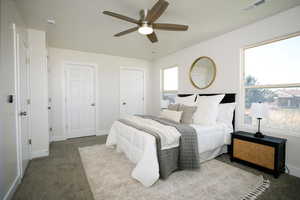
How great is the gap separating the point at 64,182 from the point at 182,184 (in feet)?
5.36

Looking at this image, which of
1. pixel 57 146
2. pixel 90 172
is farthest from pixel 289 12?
pixel 57 146

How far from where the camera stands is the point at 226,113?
292cm

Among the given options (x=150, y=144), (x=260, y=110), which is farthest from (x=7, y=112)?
(x=260, y=110)

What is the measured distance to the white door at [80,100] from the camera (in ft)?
13.4

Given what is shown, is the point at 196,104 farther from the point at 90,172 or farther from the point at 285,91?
the point at 90,172

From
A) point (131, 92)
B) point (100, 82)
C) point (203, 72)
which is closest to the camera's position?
point (203, 72)

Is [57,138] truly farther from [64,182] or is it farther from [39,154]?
[64,182]

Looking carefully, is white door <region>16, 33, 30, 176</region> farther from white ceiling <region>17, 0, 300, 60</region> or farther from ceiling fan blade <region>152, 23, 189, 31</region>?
ceiling fan blade <region>152, 23, 189, 31</region>

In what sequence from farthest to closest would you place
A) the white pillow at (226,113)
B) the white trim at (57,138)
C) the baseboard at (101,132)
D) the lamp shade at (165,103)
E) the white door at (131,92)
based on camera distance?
the white door at (131,92) < the lamp shade at (165,103) < the baseboard at (101,132) < the white trim at (57,138) < the white pillow at (226,113)

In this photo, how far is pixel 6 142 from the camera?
159 cm

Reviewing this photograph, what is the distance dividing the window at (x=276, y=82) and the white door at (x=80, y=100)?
4.00 metres

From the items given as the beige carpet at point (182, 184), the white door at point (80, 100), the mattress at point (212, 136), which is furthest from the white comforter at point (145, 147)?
the white door at point (80, 100)

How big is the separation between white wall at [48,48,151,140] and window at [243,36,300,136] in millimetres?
3304

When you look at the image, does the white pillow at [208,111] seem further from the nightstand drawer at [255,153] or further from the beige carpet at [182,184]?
the beige carpet at [182,184]
